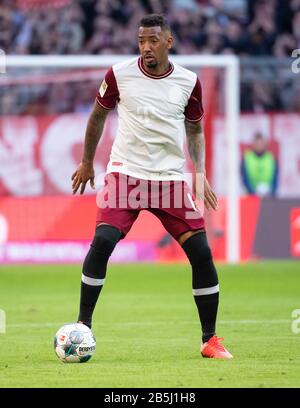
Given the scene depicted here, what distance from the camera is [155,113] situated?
28.8ft

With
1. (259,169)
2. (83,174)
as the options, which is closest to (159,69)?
(83,174)

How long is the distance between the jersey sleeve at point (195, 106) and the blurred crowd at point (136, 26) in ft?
48.3

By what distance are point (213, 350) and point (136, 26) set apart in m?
16.3

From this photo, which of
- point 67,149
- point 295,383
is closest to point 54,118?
point 67,149

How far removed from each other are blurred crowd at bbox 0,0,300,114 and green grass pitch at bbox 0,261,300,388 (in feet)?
21.1

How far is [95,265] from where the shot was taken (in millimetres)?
8648

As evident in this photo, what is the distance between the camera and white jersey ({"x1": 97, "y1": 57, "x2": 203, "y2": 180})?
8.80 m

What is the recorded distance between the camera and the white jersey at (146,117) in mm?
8797

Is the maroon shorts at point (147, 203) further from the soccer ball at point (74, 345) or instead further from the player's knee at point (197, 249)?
the soccer ball at point (74, 345)

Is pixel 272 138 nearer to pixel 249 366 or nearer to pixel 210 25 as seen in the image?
pixel 210 25

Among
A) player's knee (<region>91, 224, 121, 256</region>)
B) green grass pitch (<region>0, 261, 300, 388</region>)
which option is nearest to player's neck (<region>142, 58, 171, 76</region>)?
player's knee (<region>91, 224, 121, 256</region>)

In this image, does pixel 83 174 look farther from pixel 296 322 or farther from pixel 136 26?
pixel 136 26

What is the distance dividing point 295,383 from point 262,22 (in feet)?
60.8

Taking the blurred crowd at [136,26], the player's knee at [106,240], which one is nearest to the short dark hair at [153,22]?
the player's knee at [106,240]
